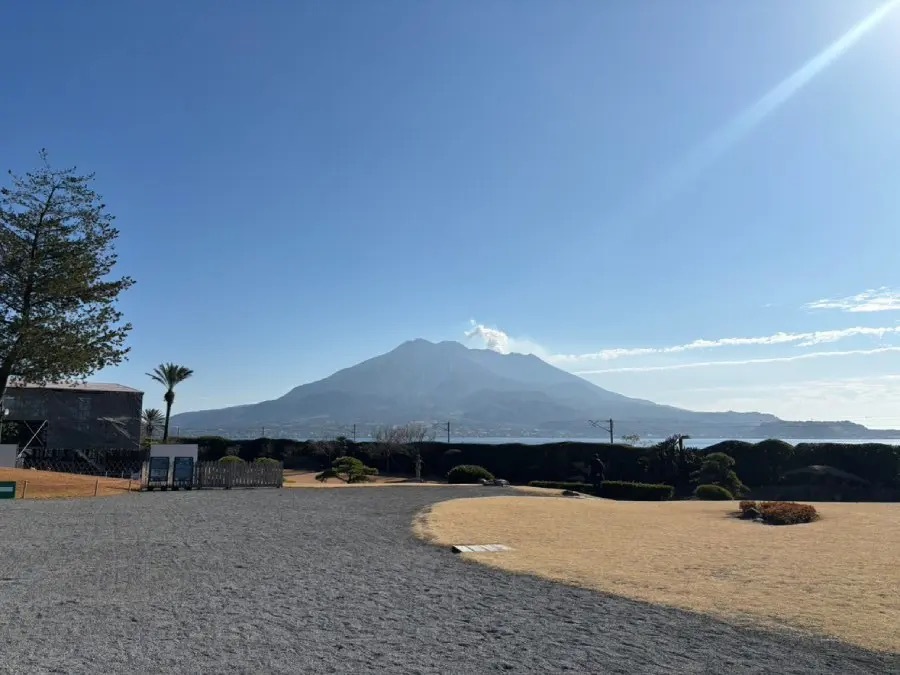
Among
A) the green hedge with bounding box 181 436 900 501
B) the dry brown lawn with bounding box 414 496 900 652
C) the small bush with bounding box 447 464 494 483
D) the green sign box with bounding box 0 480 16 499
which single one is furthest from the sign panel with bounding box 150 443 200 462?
the green hedge with bounding box 181 436 900 501

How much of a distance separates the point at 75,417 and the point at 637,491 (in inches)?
1739

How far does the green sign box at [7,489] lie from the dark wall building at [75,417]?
26.7 m

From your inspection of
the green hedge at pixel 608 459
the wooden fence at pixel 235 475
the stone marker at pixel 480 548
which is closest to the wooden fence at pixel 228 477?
the wooden fence at pixel 235 475

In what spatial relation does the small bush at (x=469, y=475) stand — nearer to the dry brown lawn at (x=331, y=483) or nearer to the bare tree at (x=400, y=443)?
the dry brown lawn at (x=331, y=483)

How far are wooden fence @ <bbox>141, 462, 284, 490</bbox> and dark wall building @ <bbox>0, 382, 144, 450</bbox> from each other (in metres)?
23.5

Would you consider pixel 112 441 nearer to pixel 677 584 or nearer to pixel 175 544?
pixel 175 544

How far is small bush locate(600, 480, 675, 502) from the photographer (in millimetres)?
33281

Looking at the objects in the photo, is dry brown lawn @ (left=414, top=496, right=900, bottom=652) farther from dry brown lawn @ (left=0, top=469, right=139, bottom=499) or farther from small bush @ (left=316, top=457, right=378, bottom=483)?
small bush @ (left=316, top=457, right=378, bottom=483)

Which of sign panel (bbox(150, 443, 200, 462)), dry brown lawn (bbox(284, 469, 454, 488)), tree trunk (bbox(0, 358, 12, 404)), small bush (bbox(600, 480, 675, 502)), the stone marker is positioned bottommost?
dry brown lawn (bbox(284, 469, 454, 488))

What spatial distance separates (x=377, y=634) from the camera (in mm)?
7195

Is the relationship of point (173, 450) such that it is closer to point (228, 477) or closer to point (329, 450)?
point (228, 477)

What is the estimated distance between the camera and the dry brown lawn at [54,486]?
2498 cm

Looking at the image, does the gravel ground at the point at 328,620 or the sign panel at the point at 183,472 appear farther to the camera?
the sign panel at the point at 183,472

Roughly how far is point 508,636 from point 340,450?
54098 mm
